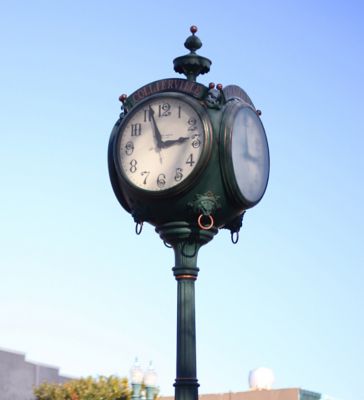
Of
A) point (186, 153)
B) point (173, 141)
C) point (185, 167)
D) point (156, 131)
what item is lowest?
point (185, 167)

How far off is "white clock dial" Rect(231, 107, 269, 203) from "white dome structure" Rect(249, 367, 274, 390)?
32.1m

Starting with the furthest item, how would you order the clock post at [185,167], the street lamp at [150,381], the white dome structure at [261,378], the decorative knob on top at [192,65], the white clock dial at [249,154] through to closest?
Answer: 1. the white dome structure at [261,378]
2. the street lamp at [150,381]
3. the decorative knob on top at [192,65]
4. the white clock dial at [249,154]
5. the clock post at [185,167]

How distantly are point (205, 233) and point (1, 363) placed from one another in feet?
101

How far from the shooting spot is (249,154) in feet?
26.4

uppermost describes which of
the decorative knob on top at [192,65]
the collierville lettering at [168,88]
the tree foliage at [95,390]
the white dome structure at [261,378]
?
the white dome structure at [261,378]

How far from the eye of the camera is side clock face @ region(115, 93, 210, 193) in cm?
760

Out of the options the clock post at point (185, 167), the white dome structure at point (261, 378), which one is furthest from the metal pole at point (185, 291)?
the white dome structure at point (261, 378)

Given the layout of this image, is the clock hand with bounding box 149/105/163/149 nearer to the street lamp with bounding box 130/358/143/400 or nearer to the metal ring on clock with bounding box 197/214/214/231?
the metal ring on clock with bounding box 197/214/214/231

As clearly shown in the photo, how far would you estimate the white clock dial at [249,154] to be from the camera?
7770mm

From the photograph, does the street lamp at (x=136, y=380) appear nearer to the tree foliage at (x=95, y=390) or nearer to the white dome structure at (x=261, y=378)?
the tree foliage at (x=95, y=390)

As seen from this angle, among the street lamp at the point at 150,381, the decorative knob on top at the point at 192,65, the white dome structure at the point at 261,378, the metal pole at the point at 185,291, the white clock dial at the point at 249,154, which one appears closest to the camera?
the metal pole at the point at 185,291

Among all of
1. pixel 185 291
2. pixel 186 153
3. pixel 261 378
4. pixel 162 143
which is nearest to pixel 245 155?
pixel 186 153

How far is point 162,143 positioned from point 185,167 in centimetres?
31

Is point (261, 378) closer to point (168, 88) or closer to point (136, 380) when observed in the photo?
point (136, 380)
